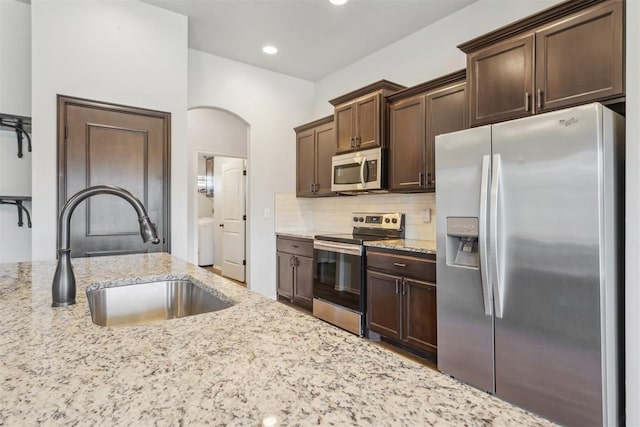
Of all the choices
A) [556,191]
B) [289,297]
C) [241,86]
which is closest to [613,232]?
[556,191]

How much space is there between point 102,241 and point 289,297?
210 centimetres

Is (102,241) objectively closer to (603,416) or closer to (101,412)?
(101,412)

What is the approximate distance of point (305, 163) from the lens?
4469 millimetres

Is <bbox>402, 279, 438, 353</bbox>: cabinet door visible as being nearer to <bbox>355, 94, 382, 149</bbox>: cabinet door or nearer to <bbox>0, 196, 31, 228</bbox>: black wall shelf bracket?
<bbox>355, 94, 382, 149</bbox>: cabinet door

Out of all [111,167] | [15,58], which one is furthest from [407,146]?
[15,58]

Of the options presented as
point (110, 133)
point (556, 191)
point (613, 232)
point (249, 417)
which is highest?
point (110, 133)

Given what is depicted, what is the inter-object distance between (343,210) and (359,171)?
0.93 metres

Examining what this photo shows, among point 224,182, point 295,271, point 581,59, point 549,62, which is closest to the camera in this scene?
point 581,59

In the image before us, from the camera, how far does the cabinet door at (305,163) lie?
4.34 metres

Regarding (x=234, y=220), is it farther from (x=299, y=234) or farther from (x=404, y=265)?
(x=404, y=265)

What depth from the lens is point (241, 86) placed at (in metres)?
4.23

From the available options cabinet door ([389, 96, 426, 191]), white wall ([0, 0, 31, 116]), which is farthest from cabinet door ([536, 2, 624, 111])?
white wall ([0, 0, 31, 116])

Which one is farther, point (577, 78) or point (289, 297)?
point (289, 297)

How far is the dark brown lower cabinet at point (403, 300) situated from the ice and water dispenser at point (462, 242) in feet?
0.91
